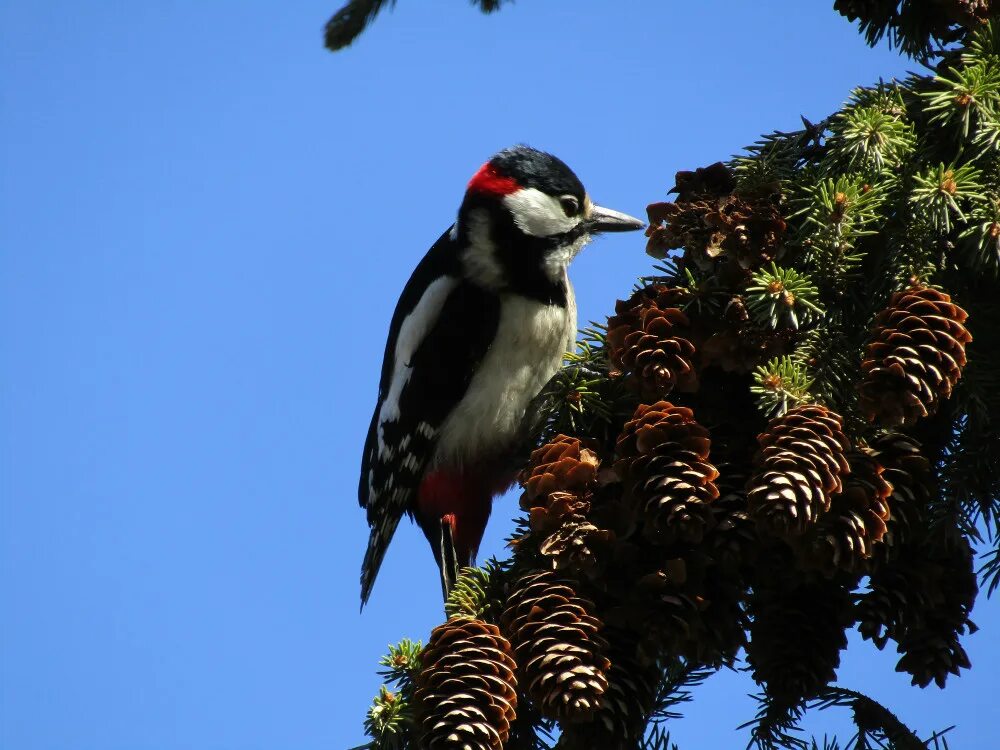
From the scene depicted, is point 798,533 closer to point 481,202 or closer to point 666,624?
point 666,624

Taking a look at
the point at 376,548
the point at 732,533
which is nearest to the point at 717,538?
the point at 732,533

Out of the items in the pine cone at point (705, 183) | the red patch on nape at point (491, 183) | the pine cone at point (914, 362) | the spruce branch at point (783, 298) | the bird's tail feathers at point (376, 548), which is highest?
the red patch on nape at point (491, 183)

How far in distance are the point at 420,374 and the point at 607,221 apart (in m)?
0.86

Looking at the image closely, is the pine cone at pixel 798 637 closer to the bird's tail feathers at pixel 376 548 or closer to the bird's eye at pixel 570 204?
the bird's eye at pixel 570 204

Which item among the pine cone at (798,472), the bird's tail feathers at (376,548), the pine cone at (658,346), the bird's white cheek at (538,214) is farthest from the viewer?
the bird's tail feathers at (376,548)

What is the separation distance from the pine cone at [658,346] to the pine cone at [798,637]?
413 mm

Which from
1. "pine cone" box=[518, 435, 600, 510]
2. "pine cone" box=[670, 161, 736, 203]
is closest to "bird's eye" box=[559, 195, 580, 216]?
"pine cone" box=[670, 161, 736, 203]

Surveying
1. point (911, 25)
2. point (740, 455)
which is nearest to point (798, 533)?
point (740, 455)

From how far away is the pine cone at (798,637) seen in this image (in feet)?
5.91

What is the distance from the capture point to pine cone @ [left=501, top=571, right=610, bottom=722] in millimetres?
1641

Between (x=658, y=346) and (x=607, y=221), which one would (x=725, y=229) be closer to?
(x=658, y=346)

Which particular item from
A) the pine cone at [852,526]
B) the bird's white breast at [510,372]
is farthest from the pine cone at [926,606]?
the bird's white breast at [510,372]

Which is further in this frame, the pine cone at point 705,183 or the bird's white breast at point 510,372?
the bird's white breast at point 510,372

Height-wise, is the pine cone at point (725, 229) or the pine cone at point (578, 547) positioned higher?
the pine cone at point (725, 229)
